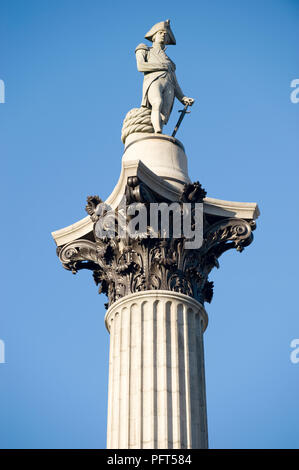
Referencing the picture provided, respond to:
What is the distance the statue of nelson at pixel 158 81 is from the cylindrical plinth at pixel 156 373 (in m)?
7.10

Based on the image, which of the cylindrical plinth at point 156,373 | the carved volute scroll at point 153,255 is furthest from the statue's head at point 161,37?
the cylindrical plinth at point 156,373

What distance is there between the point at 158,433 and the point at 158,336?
290 centimetres

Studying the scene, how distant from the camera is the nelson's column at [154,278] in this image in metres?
25.0

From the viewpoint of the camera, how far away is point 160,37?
34062 mm

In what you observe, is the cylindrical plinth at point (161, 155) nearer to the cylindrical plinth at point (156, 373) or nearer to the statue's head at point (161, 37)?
the cylindrical plinth at point (156, 373)

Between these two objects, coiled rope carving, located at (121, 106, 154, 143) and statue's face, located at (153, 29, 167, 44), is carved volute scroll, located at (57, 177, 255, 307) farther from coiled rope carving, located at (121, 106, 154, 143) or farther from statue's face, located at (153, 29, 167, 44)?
statue's face, located at (153, 29, 167, 44)

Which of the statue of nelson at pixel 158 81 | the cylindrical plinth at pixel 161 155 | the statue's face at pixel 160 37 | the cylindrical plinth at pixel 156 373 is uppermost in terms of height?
the statue's face at pixel 160 37

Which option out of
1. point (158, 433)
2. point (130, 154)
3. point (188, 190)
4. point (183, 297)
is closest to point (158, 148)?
point (130, 154)

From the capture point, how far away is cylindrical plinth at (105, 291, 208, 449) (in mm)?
24672

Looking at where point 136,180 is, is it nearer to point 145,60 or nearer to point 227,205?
point 227,205

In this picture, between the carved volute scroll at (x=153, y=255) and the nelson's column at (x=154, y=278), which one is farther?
the carved volute scroll at (x=153, y=255)

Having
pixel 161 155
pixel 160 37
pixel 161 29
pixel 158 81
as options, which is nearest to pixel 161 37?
pixel 160 37

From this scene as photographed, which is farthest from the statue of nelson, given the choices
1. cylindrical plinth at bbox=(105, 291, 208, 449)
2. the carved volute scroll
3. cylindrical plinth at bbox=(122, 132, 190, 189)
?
cylindrical plinth at bbox=(105, 291, 208, 449)

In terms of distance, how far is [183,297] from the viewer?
27.2 metres
